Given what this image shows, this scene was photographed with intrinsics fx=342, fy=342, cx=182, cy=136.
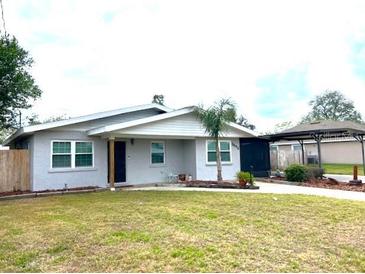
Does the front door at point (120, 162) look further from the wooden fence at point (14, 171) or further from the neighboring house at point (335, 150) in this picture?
the neighboring house at point (335, 150)

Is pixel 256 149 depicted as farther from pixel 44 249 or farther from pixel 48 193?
pixel 44 249

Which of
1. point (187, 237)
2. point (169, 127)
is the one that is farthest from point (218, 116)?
point (187, 237)

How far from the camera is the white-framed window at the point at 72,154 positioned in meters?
14.3

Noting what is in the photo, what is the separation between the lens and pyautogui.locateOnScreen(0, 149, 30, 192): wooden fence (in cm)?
1353

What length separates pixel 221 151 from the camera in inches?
719

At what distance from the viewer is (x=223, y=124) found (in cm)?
1606

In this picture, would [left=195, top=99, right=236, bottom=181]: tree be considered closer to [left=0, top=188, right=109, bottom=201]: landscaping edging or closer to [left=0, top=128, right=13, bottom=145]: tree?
[left=0, top=188, right=109, bottom=201]: landscaping edging

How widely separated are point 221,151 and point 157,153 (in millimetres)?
3466

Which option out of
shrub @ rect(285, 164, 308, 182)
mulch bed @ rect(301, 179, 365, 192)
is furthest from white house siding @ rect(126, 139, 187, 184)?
mulch bed @ rect(301, 179, 365, 192)

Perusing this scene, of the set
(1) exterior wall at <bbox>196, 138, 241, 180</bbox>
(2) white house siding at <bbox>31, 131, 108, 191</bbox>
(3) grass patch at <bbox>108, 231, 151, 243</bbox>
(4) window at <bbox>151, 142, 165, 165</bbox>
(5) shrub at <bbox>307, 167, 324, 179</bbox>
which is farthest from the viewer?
(1) exterior wall at <bbox>196, 138, 241, 180</bbox>

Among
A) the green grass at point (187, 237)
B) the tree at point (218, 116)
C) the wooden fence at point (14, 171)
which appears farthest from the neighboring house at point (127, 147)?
the green grass at point (187, 237)

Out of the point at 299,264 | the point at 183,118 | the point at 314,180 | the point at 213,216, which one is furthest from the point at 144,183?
the point at 299,264

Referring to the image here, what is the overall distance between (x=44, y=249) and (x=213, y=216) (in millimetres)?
3661

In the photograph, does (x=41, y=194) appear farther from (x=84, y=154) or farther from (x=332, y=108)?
(x=332, y=108)
